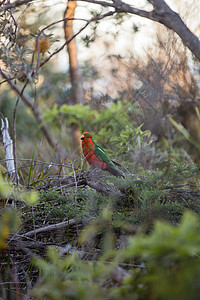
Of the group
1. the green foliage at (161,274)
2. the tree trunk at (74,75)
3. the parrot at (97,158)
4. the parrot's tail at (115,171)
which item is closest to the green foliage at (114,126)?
the tree trunk at (74,75)

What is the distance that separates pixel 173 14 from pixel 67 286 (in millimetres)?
1594

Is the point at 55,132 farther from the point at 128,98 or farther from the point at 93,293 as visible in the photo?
the point at 93,293

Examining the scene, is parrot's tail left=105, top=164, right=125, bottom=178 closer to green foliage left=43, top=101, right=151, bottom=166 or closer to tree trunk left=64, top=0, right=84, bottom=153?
green foliage left=43, top=101, right=151, bottom=166

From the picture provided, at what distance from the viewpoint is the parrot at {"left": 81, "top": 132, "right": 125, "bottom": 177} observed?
200 cm

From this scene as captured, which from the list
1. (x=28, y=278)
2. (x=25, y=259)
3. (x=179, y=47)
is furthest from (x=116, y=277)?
(x=179, y=47)

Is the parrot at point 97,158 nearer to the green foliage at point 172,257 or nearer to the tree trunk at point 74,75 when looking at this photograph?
the green foliage at point 172,257

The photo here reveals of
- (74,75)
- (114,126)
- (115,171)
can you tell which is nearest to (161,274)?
(115,171)

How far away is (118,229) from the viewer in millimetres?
1204

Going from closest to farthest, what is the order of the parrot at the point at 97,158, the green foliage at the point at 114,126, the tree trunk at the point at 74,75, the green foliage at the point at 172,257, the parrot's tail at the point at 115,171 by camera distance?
1. the green foliage at the point at 172,257
2. the parrot's tail at the point at 115,171
3. the parrot at the point at 97,158
4. the green foliage at the point at 114,126
5. the tree trunk at the point at 74,75

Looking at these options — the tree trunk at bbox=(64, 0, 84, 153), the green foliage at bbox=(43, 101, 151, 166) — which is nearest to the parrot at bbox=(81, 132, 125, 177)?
the green foliage at bbox=(43, 101, 151, 166)

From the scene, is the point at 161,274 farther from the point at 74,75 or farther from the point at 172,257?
the point at 74,75

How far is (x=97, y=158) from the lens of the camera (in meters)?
2.20

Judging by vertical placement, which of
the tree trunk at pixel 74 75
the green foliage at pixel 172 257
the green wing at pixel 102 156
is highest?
the tree trunk at pixel 74 75

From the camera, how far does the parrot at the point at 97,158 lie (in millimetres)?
1996
